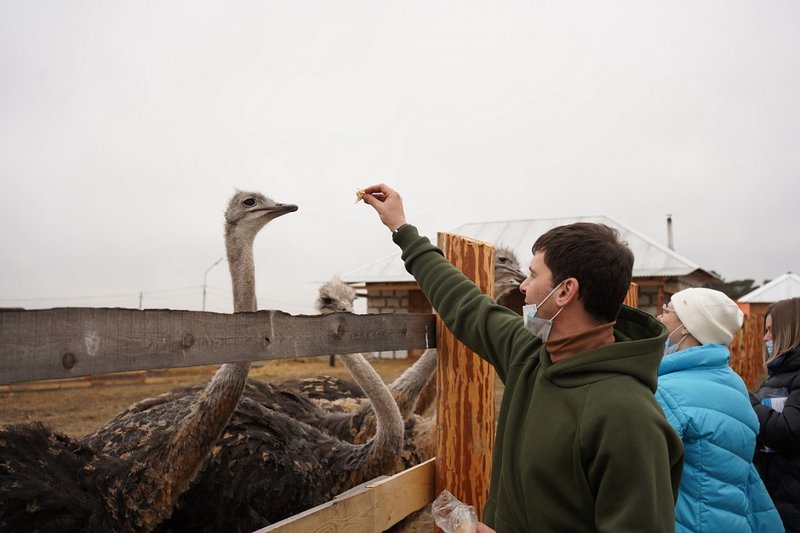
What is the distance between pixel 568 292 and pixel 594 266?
0.26 feet

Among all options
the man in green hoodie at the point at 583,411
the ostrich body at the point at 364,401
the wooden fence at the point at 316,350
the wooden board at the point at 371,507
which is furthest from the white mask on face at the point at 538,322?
the ostrich body at the point at 364,401

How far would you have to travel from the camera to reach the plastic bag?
64.4 inches

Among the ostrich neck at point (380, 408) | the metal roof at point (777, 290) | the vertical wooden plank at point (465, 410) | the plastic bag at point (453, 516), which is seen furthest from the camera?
the metal roof at point (777, 290)

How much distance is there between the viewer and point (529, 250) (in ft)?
57.1

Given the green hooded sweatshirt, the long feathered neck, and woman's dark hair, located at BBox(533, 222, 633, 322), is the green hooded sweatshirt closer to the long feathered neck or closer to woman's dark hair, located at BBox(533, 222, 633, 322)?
woman's dark hair, located at BBox(533, 222, 633, 322)

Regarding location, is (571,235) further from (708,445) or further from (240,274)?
(240,274)

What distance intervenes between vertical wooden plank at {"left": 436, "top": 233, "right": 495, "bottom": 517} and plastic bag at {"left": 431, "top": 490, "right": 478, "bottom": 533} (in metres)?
0.53

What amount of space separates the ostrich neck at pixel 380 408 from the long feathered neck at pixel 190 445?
79cm

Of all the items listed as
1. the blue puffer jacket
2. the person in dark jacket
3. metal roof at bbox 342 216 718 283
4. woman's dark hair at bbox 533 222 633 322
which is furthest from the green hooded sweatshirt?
metal roof at bbox 342 216 718 283

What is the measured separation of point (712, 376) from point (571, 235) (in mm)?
1004

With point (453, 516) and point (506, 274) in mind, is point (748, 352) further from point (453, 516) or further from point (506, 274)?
point (453, 516)

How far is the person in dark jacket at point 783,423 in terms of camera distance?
9.05 ft

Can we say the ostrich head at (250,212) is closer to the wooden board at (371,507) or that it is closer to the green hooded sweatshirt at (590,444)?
the wooden board at (371,507)

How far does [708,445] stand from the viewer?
1985mm
